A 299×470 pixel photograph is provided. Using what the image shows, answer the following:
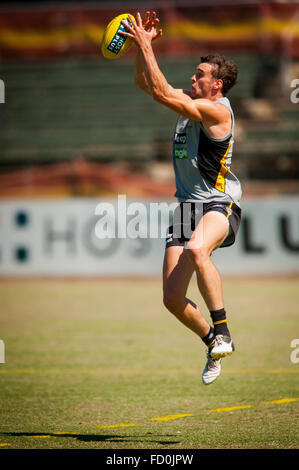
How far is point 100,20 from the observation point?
2434cm

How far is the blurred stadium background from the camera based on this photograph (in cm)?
2236

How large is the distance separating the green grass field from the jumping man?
688mm

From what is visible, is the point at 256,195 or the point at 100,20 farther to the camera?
the point at 100,20

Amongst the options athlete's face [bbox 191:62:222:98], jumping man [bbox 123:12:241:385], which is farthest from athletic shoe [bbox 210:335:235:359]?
athlete's face [bbox 191:62:222:98]

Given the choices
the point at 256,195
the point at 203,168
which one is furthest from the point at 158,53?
the point at 203,168

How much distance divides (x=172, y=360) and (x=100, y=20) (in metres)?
17.6

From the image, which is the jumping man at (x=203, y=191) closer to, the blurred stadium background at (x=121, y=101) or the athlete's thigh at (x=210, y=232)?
the athlete's thigh at (x=210, y=232)

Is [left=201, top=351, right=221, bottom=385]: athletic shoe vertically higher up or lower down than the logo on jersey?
lower down

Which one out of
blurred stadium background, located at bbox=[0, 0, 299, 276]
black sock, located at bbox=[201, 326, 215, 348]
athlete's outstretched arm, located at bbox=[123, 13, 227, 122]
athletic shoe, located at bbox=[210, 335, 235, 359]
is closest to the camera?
athlete's outstretched arm, located at bbox=[123, 13, 227, 122]

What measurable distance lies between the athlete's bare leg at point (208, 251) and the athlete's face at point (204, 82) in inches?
41.4

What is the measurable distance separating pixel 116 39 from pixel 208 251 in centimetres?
206

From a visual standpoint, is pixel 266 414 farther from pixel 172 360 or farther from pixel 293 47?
pixel 293 47

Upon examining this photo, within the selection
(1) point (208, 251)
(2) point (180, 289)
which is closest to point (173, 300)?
(2) point (180, 289)

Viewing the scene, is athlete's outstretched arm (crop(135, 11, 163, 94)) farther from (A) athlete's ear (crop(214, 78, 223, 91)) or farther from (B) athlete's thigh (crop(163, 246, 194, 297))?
(B) athlete's thigh (crop(163, 246, 194, 297))
